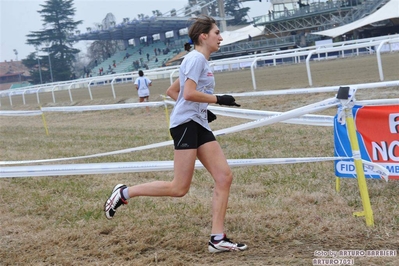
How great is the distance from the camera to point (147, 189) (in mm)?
5199

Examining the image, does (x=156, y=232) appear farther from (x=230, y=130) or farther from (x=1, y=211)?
(x=1, y=211)

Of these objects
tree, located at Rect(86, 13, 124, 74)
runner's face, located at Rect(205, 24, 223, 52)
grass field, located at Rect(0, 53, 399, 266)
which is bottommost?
grass field, located at Rect(0, 53, 399, 266)

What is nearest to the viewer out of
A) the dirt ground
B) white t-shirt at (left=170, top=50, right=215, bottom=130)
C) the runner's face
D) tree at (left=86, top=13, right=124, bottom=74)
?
white t-shirt at (left=170, top=50, right=215, bottom=130)

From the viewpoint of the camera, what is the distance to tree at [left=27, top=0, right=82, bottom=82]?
275 ft

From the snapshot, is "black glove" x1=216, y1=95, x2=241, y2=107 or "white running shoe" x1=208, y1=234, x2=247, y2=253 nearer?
"black glove" x1=216, y1=95, x2=241, y2=107

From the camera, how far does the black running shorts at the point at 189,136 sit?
4883mm

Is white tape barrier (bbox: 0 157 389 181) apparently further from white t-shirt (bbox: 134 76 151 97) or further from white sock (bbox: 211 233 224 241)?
white t-shirt (bbox: 134 76 151 97)

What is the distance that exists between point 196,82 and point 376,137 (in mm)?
2234

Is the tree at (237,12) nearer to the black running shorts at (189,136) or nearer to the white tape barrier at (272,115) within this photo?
the white tape barrier at (272,115)

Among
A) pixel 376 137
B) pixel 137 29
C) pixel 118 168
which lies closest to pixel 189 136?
pixel 118 168

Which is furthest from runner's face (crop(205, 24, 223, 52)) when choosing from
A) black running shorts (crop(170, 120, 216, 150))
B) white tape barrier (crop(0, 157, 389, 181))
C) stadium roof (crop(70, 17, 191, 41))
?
stadium roof (crop(70, 17, 191, 41))

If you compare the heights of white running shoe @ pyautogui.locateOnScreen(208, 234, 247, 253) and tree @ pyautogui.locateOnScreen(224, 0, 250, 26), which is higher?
tree @ pyautogui.locateOnScreen(224, 0, 250, 26)

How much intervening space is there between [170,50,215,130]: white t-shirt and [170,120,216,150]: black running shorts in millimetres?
34

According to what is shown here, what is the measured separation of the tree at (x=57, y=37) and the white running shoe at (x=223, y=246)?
259ft
